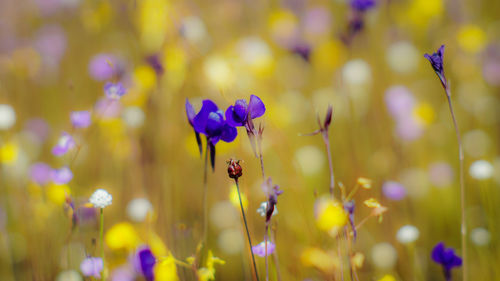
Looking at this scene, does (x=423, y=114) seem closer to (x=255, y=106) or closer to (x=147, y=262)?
(x=255, y=106)

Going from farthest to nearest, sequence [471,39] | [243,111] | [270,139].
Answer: [471,39] < [270,139] < [243,111]

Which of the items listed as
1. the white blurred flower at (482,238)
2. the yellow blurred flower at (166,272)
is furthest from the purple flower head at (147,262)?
the white blurred flower at (482,238)

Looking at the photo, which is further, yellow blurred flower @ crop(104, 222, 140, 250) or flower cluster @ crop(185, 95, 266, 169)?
yellow blurred flower @ crop(104, 222, 140, 250)

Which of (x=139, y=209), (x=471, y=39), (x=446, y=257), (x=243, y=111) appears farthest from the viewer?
(x=471, y=39)

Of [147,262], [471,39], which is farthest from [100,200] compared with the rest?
[471,39]

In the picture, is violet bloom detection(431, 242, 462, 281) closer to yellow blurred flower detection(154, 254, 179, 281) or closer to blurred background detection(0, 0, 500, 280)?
blurred background detection(0, 0, 500, 280)

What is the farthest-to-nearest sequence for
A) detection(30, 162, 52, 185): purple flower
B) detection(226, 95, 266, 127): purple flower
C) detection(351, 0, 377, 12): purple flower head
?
detection(351, 0, 377, 12): purple flower head, detection(30, 162, 52, 185): purple flower, detection(226, 95, 266, 127): purple flower

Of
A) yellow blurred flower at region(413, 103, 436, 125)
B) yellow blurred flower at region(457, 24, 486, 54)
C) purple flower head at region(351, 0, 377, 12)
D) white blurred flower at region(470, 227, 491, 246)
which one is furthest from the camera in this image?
yellow blurred flower at region(457, 24, 486, 54)

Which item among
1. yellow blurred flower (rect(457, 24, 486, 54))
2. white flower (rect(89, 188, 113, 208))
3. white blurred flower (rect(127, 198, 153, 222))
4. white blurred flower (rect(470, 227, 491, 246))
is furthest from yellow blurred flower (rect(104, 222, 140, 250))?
yellow blurred flower (rect(457, 24, 486, 54))
